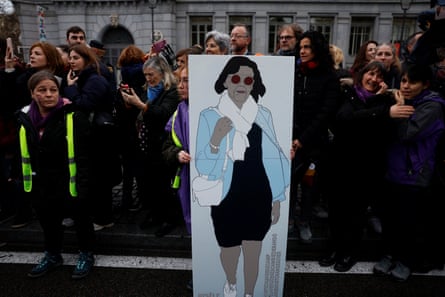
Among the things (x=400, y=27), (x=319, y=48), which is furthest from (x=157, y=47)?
(x=400, y=27)

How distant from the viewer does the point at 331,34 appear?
19.2 m

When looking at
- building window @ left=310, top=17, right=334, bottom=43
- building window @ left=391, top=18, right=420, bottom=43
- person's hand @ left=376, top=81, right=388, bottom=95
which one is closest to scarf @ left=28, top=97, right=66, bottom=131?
person's hand @ left=376, top=81, right=388, bottom=95

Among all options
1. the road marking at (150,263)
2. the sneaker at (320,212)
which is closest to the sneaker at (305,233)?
the road marking at (150,263)

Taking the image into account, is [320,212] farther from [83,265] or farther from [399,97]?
[83,265]

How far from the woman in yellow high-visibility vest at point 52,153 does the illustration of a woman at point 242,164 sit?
1183mm

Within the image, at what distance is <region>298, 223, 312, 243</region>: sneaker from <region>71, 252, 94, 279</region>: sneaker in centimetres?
199

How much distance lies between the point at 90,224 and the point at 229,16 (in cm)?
1867

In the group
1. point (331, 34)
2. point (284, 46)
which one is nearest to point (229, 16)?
point (331, 34)

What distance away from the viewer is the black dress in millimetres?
2064

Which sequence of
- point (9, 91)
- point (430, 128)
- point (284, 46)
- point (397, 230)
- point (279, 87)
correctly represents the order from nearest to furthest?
point (279, 87)
point (430, 128)
point (397, 230)
point (9, 91)
point (284, 46)

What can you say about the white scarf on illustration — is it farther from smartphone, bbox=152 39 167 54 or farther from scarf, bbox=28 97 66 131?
smartphone, bbox=152 39 167 54

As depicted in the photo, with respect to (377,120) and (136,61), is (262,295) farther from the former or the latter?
(136,61)

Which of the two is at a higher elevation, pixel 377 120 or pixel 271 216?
pixel 377 120

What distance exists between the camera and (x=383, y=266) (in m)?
2.72
